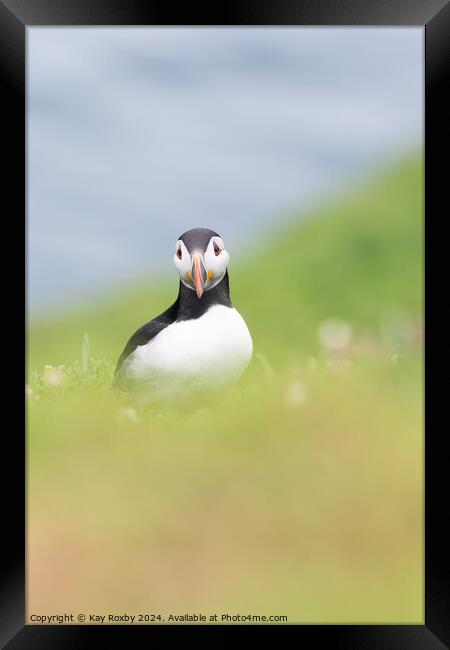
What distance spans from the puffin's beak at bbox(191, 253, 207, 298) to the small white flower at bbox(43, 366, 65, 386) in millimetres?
870

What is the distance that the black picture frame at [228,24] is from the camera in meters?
3.16

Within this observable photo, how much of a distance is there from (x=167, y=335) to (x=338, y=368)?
104cm

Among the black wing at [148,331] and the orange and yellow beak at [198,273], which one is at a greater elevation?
the orange and yellow beak at [198,273]

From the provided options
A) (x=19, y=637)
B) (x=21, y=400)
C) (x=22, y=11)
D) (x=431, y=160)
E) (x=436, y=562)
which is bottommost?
(x=19, y=637)

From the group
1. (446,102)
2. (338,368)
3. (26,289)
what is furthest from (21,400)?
(446,102)

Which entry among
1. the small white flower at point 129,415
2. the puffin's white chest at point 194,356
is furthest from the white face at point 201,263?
the small white flower at point 129,415

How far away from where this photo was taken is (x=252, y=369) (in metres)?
3.79

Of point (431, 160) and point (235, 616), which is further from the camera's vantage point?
point (431, 160)

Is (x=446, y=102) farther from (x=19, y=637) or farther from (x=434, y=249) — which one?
(x=19, y=637)

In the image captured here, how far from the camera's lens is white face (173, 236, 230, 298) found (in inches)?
149

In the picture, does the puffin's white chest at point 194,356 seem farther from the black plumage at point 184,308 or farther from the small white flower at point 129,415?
the small white flower at point 129,415

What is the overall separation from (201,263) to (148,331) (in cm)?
54

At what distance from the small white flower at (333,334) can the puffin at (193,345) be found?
1.33ft

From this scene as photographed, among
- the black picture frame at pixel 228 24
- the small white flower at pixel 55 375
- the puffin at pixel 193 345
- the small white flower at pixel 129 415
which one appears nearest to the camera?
the black picture frame at pixel 228 24
